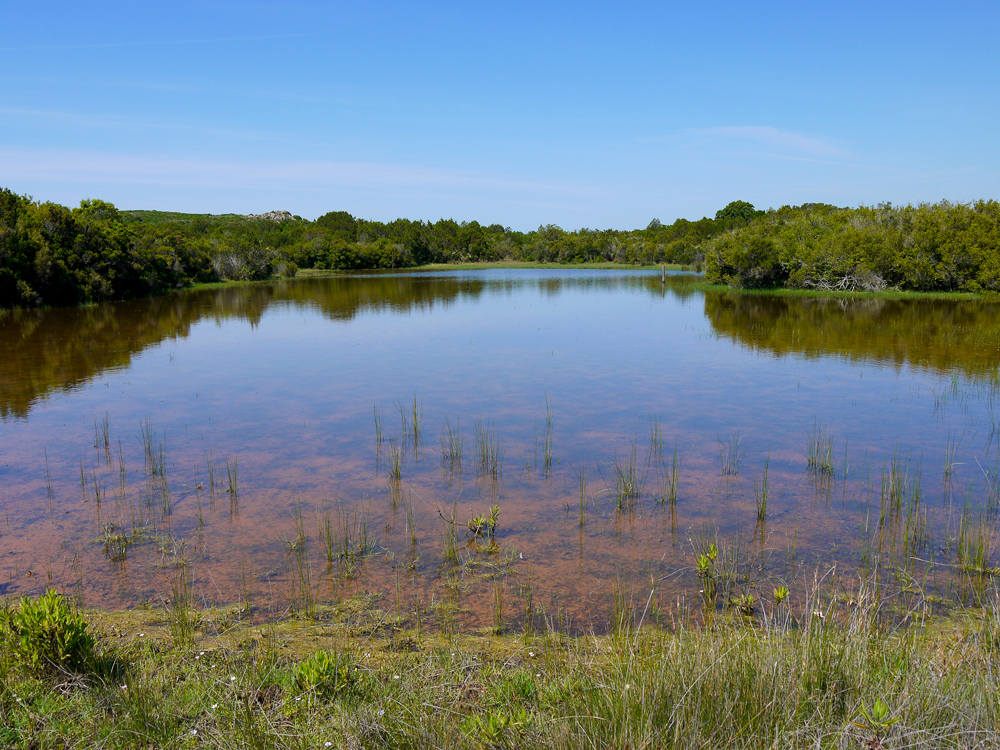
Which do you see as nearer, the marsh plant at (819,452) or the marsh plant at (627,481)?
the marsh plant at (627,481)

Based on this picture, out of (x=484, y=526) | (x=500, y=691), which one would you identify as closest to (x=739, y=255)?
(x=484, y=526)

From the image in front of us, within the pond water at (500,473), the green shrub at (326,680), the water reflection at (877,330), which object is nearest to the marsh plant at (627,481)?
the pond water at (500,473)

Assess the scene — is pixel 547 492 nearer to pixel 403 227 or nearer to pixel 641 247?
pixel 641 247

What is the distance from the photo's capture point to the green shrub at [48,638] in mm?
4449

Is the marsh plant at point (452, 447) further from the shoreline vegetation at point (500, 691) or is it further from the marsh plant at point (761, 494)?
the shoreline vegetation at point (500, 691)

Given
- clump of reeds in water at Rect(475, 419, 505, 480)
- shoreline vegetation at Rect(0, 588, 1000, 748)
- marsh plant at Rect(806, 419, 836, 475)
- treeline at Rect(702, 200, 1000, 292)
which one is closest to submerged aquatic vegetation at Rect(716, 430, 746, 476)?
marsh plant at Rect(806, 419, 836, 475)

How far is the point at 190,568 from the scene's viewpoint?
705 cm

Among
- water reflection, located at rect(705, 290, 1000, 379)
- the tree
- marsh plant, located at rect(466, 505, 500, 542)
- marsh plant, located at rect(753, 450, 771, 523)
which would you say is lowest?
marsh plant, located at rect(466, 505, 500, 542)

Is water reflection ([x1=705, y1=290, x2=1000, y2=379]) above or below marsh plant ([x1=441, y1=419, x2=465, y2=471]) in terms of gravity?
above

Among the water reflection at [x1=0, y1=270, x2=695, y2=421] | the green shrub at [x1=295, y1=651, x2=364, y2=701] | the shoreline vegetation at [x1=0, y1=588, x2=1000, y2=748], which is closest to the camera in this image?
the shoreline vegetation at [x1=0, y1=588, x2=1000, y2=748]

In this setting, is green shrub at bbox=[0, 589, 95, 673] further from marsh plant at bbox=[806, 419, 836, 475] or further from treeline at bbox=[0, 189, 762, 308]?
treeline at bbox=[0, 189, 762, 308]

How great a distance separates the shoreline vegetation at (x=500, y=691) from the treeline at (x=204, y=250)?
3532 centimetres

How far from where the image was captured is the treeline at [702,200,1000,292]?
116 ft

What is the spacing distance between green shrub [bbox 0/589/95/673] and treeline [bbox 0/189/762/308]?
34.9 meters
